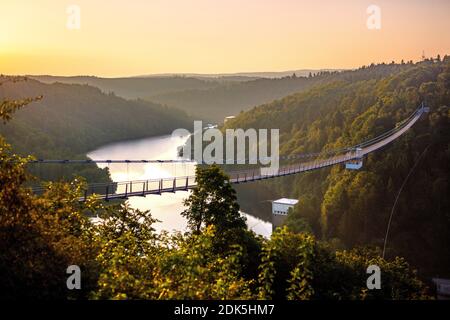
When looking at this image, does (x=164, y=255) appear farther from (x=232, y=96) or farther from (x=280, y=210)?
(x=232, y=96)

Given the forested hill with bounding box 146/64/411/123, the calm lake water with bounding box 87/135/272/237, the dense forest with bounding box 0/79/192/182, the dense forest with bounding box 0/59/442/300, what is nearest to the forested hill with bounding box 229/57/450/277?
the dense forest with bounding box 0/59/442/300

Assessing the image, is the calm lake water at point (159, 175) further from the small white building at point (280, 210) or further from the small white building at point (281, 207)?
the small white building at point (281, 207)

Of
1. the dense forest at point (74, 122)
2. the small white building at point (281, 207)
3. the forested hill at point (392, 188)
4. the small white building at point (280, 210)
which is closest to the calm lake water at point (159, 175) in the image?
the small white building at point (280, 210)

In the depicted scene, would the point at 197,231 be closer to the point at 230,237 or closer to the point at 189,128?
the point at 230,237

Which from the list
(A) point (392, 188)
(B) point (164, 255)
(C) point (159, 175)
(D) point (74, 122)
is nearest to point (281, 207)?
(A) point (392, 188)

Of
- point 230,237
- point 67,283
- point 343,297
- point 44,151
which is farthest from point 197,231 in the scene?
point 44,151

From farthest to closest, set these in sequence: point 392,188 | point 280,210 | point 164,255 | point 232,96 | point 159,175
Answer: point 232,96 < point 159,175 < point 392,188 < point 280,210 < point 164,255

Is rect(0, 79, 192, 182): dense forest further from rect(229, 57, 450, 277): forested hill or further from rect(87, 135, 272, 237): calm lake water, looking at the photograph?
rect(229, 57, 450, 277): forested hill
